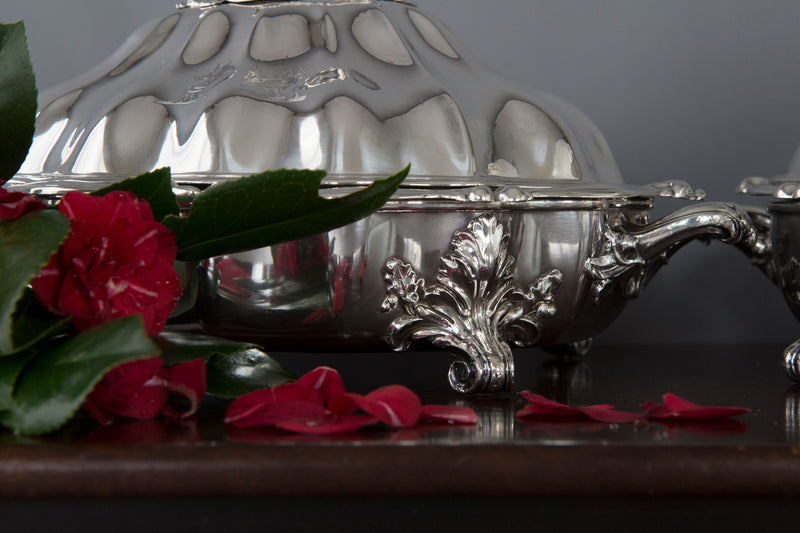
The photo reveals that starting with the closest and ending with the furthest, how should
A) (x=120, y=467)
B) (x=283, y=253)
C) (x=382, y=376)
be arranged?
(x=120, y=467) → (x=283, y=253) → (x=382, y=376)

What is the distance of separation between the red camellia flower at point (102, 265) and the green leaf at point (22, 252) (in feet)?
0.05

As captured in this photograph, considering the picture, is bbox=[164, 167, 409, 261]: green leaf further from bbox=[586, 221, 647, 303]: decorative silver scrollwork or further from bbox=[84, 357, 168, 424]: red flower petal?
bbox=[586, 221, 647, 303]: decorative silver scrollwork

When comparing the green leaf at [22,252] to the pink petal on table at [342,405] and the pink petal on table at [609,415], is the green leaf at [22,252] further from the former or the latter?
the pink petal on table at [609,415]

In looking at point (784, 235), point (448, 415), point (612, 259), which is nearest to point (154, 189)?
point (448, 415)

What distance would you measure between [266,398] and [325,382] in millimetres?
37

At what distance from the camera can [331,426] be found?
1.26ft

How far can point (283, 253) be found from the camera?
50cm

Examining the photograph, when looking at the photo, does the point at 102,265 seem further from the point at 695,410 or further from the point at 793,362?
the point at 793,362

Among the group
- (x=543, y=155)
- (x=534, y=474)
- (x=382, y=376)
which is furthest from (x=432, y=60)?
(x=534, y=474)

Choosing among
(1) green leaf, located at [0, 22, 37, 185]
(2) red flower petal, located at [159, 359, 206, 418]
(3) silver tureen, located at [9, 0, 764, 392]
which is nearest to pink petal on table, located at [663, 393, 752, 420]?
(3) silver tureen, located at [9, 0, 764, 392]

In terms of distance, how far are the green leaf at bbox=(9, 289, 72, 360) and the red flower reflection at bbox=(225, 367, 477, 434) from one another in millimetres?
86

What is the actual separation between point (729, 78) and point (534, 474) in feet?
1.98

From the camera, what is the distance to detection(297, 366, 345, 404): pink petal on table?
43 cm

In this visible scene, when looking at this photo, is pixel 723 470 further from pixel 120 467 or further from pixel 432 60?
pixel 432 60
